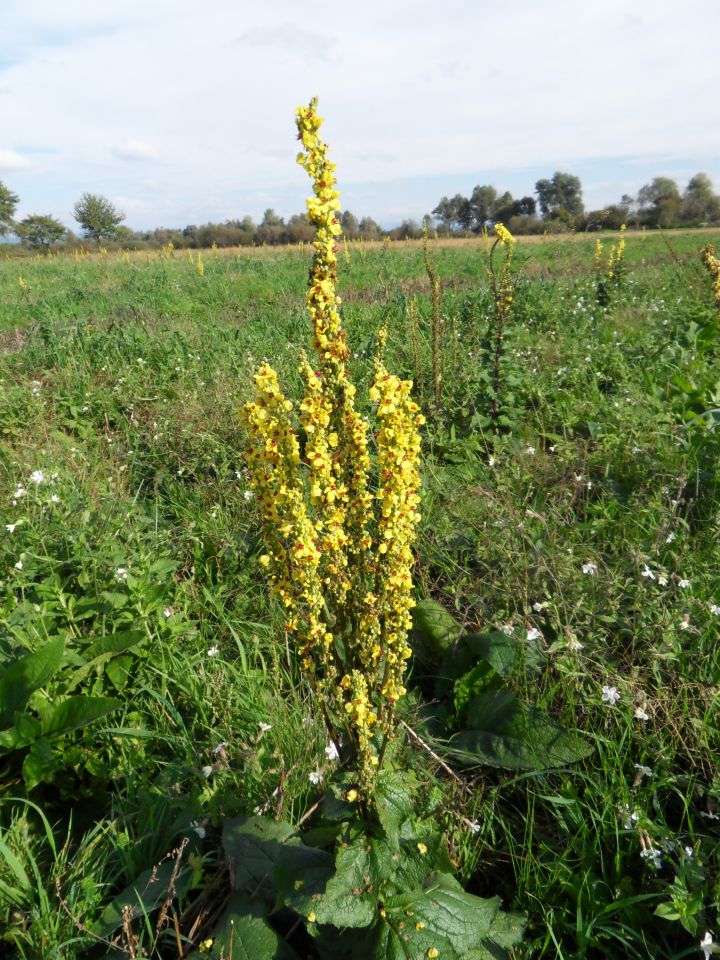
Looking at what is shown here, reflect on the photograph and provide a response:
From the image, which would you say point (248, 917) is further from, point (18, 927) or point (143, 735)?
point (143, 735)

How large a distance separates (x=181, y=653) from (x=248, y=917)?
123cm

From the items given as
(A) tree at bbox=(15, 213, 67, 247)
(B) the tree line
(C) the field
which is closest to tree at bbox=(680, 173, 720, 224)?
(B) the tree line

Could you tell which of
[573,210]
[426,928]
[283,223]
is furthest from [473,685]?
[283,223]

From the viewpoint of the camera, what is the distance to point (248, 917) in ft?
5.53

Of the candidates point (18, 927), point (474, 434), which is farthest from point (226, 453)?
point (18, 927)

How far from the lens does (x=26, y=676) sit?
224 centimetres

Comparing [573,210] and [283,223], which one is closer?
[573,210]

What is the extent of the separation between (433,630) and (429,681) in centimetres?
25

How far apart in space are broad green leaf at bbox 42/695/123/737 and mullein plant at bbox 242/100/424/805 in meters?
0.82

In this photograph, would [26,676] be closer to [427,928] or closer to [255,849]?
[255,849]

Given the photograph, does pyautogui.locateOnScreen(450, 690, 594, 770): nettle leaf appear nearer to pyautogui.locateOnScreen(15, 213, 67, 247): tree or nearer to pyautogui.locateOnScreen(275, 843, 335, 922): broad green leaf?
pyautogui.locateOnScreen(275, 843, 335, 922): broad green leaf

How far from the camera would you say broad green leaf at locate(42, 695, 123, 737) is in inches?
85.0

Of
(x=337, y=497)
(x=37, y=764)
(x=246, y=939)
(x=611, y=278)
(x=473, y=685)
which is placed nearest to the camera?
(x=246, y=939)

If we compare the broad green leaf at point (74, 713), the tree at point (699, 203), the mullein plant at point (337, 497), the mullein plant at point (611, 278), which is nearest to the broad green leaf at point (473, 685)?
the mullein plant at point (337, 497)
